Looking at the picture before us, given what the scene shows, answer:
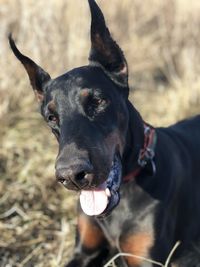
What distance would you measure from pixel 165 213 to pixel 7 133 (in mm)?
2417

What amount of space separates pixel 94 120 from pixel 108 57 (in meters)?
0.54

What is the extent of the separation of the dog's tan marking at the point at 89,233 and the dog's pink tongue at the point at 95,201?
0.66 metres

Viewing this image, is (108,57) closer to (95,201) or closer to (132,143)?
(132,143)

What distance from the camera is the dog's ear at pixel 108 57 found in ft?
12.8

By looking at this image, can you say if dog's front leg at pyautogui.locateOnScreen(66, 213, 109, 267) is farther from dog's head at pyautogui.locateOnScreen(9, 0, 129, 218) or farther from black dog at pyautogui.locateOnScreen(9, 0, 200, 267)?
dog's head at pyautogui.locateOnScreen(9, 0, 129, 218)

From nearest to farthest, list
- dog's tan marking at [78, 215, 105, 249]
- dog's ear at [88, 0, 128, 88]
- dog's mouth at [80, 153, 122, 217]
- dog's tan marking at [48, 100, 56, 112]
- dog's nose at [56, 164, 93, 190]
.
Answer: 1. dog's nose at [56, 164, 93, 190]
2. dog's mouth at [80, 153, 122, 217]
3. dog's tan marking at [48, 100, 56, 112]
4. dog's ear at [88, 0, 128, 88]
5. dog's tan marking at [78, 215, 105, 249]

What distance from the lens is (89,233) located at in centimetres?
430

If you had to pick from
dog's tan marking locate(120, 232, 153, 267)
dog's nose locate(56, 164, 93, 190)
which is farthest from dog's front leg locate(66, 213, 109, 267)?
dog's nose locate(56, 164, 93, 190)

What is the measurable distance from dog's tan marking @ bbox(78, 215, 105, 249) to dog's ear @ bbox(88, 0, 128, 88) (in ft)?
3.12

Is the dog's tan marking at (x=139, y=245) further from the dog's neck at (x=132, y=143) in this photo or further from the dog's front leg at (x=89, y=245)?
the dog's neck at (x=132, y=143)

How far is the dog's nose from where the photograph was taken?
329 centimetres

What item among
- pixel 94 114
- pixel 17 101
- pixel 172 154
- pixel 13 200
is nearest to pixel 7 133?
pixel 17 101

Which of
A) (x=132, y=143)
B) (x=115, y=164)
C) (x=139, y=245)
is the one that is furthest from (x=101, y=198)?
(x=139, y=245)

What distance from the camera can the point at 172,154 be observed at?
4359mm
